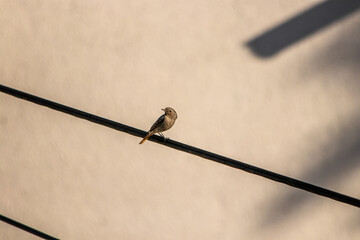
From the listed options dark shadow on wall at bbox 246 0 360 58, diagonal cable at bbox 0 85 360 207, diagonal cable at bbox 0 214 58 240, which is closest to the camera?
diagonal cable at bbox 0 85 360 207

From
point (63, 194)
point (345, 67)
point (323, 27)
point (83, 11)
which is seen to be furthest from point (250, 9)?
point (63, 194)

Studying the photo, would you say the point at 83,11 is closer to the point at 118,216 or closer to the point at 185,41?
the point at 185,41

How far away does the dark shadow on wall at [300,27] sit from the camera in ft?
5.22

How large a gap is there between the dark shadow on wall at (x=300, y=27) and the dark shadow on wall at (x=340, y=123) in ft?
0.25

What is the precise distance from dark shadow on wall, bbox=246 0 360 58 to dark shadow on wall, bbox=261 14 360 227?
0.08 meters

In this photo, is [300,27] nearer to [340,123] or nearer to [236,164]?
[340,123]

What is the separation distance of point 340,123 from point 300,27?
1.62 feet

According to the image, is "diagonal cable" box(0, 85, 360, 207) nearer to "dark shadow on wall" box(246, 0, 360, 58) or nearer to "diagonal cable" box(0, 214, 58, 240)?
"dark shadow on wall" box(246, 0, 360, 58)

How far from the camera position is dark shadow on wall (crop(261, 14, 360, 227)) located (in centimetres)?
160

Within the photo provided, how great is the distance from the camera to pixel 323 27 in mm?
1624

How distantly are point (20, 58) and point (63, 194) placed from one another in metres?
0.84

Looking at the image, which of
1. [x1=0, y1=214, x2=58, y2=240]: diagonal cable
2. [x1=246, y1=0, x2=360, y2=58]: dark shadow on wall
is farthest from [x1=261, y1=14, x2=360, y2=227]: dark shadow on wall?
[x1=0, y1=214, x2=58, y2=240]: diagonal cable

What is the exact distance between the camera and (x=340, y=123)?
1631 mm

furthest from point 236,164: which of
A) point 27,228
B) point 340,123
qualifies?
point 27,228
